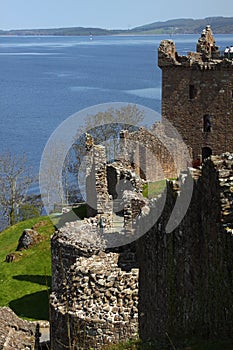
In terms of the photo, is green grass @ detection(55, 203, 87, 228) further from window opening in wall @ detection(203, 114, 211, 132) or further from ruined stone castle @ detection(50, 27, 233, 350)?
ruined stone castle @ detection(50, 27, 233, 350)

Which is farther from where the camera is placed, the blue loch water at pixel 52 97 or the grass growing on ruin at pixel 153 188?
the blue loch water at pixel 52 97

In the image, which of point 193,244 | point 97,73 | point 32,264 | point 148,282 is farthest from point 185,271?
point 97,73

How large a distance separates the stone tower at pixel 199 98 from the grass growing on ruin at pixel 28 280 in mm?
10017

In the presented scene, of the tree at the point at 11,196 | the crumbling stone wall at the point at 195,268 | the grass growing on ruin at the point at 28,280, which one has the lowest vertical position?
the tree at the point at 11,196

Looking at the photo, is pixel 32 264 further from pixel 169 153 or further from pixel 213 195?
pixel 213 195

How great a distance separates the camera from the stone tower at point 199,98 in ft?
140

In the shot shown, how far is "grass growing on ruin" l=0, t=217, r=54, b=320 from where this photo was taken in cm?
2833

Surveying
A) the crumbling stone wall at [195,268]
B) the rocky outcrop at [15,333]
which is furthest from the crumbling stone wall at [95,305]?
the rocky outcrop at [15,333]

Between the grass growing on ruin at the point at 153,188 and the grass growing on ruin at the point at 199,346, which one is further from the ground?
the grass growing on ruin at the point at 199,346

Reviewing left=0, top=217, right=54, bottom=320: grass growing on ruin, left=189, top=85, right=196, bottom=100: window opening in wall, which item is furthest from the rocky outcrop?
left=189, top=85, right=196, bottom=100: window opening in wall

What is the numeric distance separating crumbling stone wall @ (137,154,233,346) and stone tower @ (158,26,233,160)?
1073 inches

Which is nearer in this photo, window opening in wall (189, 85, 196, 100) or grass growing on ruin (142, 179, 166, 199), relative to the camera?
grass growing on ruin (142, 179, 166, 199)

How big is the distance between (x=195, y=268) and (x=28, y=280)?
63.3 feet

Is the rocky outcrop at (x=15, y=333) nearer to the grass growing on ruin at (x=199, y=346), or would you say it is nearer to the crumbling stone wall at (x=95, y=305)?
the crumbling stone wall at (x=95, y=305)
